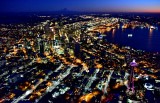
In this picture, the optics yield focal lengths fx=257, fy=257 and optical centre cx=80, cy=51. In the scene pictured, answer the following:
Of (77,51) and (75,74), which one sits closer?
(75,74)

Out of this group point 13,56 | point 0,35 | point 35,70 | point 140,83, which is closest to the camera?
point 140,83

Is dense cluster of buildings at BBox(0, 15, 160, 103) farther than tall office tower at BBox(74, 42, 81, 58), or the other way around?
tall office tower at BBox(74, 42, 81, 58)

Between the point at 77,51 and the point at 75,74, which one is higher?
the point at 77,51

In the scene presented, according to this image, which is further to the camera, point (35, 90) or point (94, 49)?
point (94, 49)

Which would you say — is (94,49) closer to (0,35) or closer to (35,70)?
(35,70)

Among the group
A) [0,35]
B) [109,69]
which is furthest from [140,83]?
[0,35]

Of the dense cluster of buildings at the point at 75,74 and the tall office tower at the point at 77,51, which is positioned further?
the tall office tower at the point at 77,51

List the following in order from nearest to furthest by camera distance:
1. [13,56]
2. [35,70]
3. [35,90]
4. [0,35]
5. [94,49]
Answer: [35,90] → [35,70] → [13,56] → [94,49] → [0,35]

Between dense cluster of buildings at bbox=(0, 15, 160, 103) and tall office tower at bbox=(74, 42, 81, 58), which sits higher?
tall office tower at bbox=(74, 42, 81, 58)

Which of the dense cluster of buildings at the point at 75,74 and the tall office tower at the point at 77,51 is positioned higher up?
the tall office tower at the point at 77,51

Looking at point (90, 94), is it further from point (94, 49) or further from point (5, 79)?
point (94, 49)
